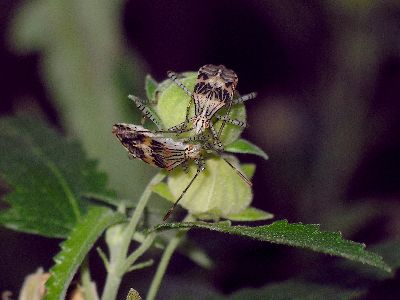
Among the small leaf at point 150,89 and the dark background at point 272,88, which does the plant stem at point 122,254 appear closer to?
the small leaf at point 150,89

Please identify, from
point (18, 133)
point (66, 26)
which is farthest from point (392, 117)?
point (18, 133)

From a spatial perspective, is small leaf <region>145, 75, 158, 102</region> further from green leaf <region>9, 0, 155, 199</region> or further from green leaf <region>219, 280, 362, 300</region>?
green leaf <region>9, 0, 155, 199</region>

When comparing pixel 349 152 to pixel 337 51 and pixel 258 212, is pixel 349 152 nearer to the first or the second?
pixel 337 51

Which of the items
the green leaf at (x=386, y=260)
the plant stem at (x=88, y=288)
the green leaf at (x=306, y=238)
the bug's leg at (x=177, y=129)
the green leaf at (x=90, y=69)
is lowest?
the plant stem at (x=88, y=288)

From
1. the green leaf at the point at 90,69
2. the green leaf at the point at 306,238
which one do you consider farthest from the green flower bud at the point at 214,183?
the green leaf at the point at 90,69

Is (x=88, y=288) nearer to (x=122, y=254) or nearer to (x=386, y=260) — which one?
(x=122, y=254)

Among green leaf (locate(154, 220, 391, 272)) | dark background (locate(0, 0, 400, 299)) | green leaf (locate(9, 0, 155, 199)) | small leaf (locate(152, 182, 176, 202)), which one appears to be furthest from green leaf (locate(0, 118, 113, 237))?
green leaf (locate(9, 0, 155, 199))

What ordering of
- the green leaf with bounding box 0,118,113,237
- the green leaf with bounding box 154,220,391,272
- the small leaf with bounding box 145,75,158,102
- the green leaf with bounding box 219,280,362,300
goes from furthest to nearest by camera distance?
the green leaf with bounding box 219,280,362,300 → the green leaf with bounding box 0,118,113,237 → the small leaf with bounding box 145,75,158,102 → the green leaf with bounding box 154,220,391,272
